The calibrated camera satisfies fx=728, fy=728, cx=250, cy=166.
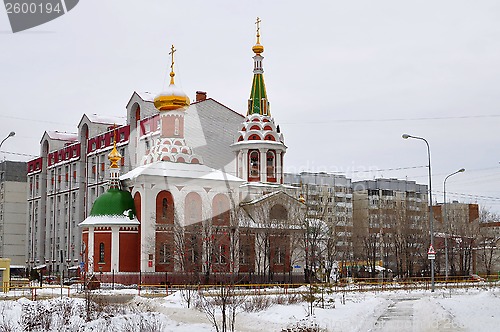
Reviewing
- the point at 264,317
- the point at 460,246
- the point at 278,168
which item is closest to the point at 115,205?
the point at 278,168

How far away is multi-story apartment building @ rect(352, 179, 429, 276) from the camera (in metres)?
71.4

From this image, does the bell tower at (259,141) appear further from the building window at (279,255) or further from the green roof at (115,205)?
the green roof at (115,205)

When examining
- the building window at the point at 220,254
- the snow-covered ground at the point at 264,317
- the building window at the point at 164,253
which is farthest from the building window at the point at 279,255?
the snow-covered ground at the point at 264,317

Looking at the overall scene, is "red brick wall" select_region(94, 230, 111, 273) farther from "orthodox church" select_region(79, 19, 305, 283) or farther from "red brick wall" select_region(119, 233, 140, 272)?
"red brick wall" select_region(119, 233, 140, 272)

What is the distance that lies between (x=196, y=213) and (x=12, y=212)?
52.1 meters

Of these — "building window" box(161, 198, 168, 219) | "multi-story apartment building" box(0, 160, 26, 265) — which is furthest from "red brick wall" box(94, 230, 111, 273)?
"multi-story apartment building" box(0, 160, 26, 265)

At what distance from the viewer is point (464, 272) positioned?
6712 cm

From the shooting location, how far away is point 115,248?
50.9 metres

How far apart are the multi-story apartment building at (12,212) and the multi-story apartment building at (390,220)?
44.3m

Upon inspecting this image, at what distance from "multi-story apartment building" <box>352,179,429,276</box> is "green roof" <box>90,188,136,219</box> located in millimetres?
26627

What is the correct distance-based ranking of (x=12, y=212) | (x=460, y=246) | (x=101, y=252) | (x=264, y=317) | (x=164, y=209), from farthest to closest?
(x=12, y=212)
(x=460, y=246)
(x=164, y=209)
(x=101, y=252)
(x=264, y=317)

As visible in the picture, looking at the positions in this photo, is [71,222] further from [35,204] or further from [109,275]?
[109,275]

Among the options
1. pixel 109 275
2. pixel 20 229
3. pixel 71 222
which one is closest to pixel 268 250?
pixel 109 275

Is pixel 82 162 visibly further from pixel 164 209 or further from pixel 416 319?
pixel 416 319
